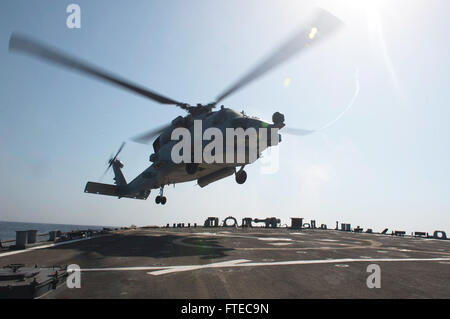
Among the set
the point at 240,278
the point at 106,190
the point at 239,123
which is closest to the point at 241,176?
the point at 239,123

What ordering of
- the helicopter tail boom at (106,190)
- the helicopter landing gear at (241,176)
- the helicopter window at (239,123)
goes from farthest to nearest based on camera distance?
the helicopter tail boom at (106,190), the helicopter landing gear at (241,176), the helicopter window at (239,123)

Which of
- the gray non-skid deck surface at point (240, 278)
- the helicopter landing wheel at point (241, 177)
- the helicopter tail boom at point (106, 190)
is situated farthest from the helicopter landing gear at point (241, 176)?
the helicopter tail boom at point (106, 190)

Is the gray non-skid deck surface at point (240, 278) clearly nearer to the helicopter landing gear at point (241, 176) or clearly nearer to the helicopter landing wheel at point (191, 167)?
the helicopter landing wheel at point (191, 167)

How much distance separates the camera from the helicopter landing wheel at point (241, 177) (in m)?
24.4

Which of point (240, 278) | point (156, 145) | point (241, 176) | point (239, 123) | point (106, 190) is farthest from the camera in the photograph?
point (106, 190)

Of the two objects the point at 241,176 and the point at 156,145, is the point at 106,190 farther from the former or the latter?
the point at 241,176

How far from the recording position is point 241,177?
24469 mm

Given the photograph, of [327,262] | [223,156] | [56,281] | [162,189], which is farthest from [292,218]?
[56,281]

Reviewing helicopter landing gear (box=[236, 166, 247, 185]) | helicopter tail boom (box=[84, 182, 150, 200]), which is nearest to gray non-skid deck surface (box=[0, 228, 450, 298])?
helicopter landing gear (box=[236, 166, 247, 185])

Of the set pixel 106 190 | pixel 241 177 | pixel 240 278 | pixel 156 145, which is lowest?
pixel 240 278
